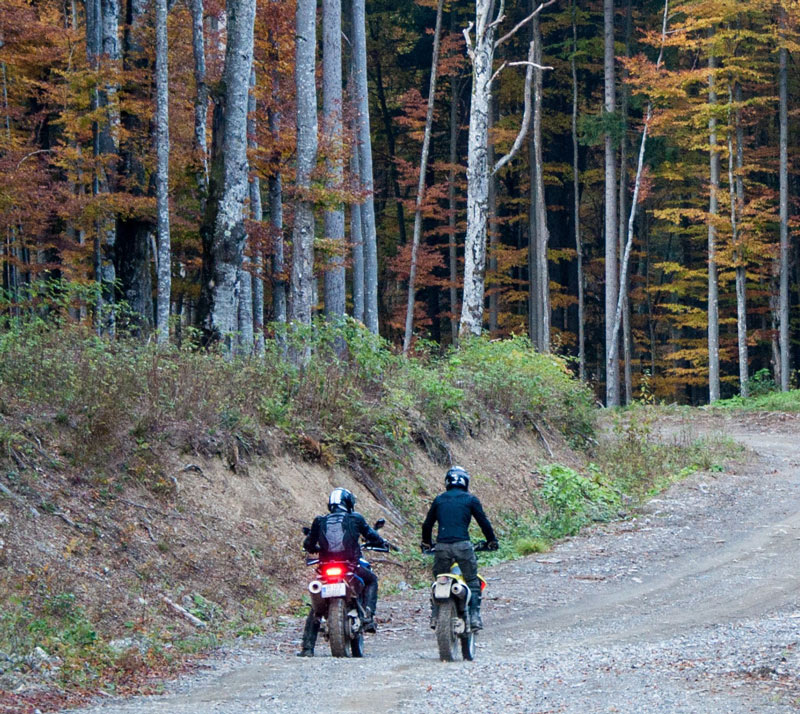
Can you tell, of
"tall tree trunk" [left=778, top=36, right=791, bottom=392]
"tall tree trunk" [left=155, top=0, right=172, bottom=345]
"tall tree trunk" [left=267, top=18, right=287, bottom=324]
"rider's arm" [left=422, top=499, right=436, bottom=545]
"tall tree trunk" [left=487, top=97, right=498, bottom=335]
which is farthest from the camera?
"tall tree trunk" [left=487, top=97, right=498, bottom=335]

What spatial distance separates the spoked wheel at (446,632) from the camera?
358 inches

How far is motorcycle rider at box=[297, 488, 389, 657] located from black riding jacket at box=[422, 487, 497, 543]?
1.92ft

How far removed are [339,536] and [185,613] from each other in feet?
6.70

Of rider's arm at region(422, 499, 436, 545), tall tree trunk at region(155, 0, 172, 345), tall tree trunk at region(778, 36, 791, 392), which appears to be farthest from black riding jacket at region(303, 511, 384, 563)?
tall tree trunk at region(778, 36, 791, 392)

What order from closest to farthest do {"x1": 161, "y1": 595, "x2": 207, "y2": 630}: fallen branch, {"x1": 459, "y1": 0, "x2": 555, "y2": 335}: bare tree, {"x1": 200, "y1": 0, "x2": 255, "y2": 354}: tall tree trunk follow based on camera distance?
{"x1": 161, "y1": 595, "x2": 207, "y2": 630}: fallen branch, {"x1": 200, "y1": 0, "x2": 255, "y2": 354}: tall tree trunk, {"x1": 459, "y1": 0, "x2": 555, "y2": 335}: bare tree

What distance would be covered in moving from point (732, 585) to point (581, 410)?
10.9 meters

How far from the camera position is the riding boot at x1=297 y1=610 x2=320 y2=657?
952cm

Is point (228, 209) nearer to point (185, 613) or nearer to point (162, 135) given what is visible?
point (162, 135)

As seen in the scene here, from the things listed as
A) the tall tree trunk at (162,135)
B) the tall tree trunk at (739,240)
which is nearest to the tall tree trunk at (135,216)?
the tall tree trunk at (162,135)

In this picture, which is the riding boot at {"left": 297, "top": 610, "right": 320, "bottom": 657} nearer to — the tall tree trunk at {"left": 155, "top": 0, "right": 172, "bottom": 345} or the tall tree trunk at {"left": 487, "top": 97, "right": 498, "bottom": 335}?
the tall tree trunk at {"left": 155, "top": 0, "right": 172, "bottom": 345}

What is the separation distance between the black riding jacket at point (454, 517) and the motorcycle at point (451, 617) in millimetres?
434

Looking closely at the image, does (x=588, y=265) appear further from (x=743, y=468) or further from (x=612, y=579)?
(x=612, y=579)

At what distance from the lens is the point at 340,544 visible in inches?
378

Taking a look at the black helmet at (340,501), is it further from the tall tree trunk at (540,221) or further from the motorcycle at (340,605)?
the tall tree trunk at (540,221)
